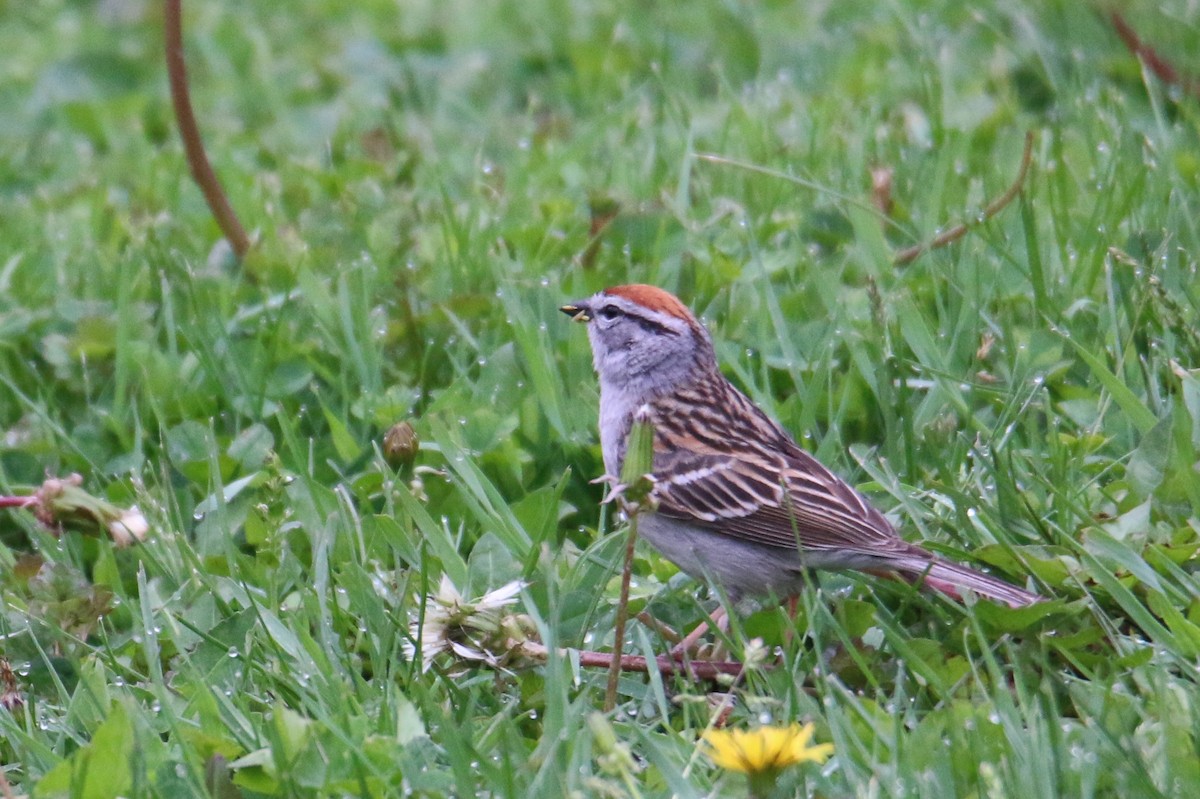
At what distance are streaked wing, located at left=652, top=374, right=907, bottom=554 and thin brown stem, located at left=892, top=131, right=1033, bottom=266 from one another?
1.07m

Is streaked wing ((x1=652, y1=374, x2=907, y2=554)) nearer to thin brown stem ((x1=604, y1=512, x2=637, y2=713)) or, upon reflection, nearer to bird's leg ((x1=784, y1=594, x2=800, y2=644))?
bird's leg ((x1=784, y1=594, x2=800, y2=644))

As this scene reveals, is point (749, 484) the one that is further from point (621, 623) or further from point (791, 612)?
point (621, 623)

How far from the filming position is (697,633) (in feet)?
11.6

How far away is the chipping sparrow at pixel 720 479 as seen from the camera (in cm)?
368

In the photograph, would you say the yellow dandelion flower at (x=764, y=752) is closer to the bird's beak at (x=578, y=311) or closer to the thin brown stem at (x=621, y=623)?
the thin brown stem at (x=621, y=623)

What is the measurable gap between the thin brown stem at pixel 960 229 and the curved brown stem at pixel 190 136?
2.24 metres

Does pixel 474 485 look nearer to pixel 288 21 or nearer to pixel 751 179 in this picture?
pixel 751 179

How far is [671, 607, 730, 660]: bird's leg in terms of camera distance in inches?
138

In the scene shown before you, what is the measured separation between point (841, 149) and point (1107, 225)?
3.99 ft

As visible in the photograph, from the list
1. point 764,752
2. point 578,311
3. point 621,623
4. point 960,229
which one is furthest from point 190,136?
point 764,752

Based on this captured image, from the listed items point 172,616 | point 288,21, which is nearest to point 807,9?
point 288,21

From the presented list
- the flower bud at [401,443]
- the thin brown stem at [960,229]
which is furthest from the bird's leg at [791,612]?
the thin brown stem at [960,229]

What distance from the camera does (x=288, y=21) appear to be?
878 centimetres

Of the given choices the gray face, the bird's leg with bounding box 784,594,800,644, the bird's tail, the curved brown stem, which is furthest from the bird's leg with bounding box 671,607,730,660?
the curved brown stem
